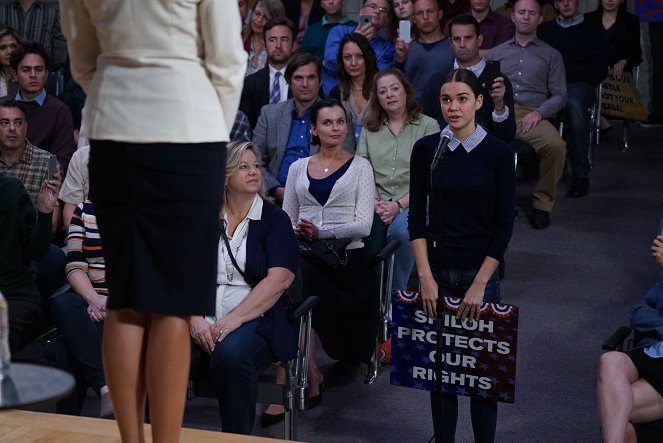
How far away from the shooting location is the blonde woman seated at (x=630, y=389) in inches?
136

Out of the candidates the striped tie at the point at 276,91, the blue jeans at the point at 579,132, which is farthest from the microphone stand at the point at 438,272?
the blue jeans at the point at 579,132

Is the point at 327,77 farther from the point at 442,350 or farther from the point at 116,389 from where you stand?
the point at 116,389

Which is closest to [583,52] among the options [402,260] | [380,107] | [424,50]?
[424,50]

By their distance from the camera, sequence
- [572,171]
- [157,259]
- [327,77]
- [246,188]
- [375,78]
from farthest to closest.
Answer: [572,171]
[327,77]
[375,78]
[246,188]
[157,259]

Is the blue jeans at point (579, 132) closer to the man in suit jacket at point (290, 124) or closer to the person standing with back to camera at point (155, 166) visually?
the man in suit jacket at point (290, 124)

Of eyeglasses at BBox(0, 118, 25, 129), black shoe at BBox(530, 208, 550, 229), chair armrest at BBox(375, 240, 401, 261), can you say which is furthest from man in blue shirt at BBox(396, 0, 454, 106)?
eyeglasses at BBox(0, 118, 25, 129)

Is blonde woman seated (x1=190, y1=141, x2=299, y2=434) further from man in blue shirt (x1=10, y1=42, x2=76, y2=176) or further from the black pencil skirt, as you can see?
man in blue shirt (x1=10, y1=42, x2=76, y2=176)

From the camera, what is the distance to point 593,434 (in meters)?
4.07

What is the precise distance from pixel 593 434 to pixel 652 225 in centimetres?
252

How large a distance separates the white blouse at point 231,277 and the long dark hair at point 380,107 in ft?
4.91

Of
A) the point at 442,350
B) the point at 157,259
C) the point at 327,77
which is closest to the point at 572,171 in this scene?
the point at 327,77

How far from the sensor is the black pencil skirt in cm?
225

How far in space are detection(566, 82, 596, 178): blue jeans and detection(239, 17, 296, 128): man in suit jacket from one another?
71.9 inches

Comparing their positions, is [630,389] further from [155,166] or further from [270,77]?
[270,77]
